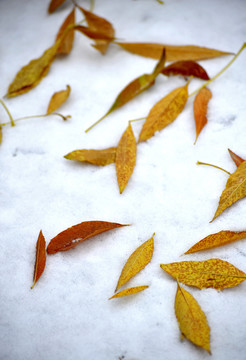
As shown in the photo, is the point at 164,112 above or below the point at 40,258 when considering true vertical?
Answer: above

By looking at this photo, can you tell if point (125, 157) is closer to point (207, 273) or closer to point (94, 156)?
point (94, 156)

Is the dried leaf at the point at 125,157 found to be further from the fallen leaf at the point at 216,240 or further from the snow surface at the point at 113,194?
the fallen leaf at the point at 216,240

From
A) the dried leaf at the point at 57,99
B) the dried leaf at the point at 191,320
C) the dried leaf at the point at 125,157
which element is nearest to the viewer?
the dried leaf at the point at 191,320

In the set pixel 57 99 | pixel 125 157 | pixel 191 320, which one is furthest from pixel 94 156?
pixel 191 320

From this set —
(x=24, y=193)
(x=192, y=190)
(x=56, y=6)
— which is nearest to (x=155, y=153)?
(x=192, y=190)

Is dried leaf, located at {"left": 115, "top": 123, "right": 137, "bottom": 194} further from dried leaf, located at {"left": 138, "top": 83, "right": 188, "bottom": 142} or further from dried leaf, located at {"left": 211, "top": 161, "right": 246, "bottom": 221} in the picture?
dried leaf, located at {"left": 211, "top": 161, "right": 246, "bottom": 221}

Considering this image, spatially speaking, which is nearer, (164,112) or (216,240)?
(216,240)

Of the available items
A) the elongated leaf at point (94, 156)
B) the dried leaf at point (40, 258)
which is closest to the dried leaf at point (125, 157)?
the elongated leaf at point (94, 156)
